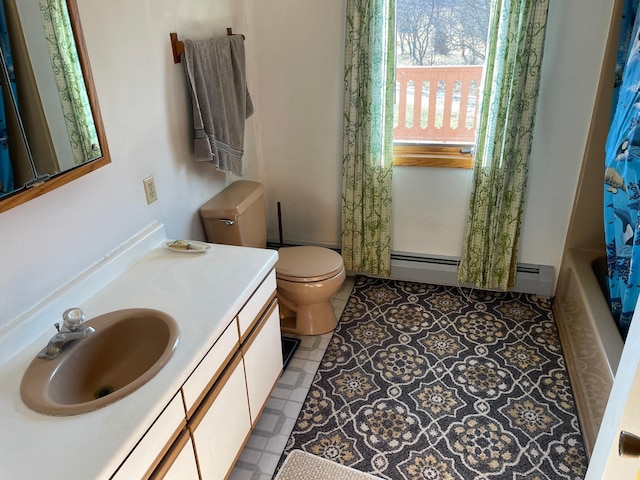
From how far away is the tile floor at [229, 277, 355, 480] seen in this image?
1.91m

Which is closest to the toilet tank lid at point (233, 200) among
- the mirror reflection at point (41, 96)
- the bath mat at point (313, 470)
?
the mirror reflection at point (41, 96)

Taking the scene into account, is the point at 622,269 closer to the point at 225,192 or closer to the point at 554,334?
the point at 554,334

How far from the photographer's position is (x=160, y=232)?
80.9 inches

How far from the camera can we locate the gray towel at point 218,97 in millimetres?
2150

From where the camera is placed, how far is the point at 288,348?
2.59 meters

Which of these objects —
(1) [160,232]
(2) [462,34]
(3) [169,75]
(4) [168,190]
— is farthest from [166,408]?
(2) [462,34]

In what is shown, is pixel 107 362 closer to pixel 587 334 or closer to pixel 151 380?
pixel 151 380

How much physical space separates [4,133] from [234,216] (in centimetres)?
118

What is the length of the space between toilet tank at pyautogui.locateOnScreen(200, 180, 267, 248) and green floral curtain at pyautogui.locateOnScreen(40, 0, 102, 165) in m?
0.80

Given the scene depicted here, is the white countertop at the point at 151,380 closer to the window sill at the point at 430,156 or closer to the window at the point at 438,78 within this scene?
the window sill at the point at 430,156

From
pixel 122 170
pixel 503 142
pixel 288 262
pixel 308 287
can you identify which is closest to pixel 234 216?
pixel 288 262

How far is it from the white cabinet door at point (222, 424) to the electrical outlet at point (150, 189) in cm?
80

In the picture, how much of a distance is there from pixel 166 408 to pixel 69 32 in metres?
1.20

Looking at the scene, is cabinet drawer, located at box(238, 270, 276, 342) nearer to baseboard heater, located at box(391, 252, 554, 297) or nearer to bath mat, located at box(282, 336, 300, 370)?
bath mat, located at box(282, 336, 300, 370)
